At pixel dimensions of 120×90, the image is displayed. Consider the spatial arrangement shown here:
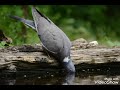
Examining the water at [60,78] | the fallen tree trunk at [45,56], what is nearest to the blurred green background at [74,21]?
the fallen tree trunk at [45,56]

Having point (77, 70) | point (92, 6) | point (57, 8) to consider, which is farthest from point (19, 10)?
point (77, 70)

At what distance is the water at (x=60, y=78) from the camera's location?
5907 mm

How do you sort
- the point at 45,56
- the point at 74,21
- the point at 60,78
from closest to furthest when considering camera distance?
the point at 60,78, the point at 45,56, the point at 74,21

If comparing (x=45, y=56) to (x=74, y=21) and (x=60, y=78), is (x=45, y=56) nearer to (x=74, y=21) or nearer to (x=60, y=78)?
(x=60, y=78)

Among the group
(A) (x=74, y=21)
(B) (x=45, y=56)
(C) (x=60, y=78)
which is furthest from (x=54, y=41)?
(A) (x=74, y=21)

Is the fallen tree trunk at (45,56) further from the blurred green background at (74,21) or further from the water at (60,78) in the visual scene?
the blurred green background at (74,21)

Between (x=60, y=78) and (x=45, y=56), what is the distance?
1.35ft

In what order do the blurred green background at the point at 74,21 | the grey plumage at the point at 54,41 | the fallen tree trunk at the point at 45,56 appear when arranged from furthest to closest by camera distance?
1. the blurred green background at the point at 74,21
2. the grey plumage at the point at 54,41
3. the fallen tree trunk at the point at 45,56

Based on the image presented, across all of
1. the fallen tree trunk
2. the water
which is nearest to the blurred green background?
the fallen tree trunk

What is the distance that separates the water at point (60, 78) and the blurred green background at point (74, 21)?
1.56 metres

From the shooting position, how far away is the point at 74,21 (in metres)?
10.1

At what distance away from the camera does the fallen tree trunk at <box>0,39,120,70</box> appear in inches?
240

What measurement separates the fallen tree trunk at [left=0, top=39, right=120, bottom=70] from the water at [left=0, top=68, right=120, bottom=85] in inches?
4.0

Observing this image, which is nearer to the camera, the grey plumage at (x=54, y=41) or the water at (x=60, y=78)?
the water at (x=60, y=78)
